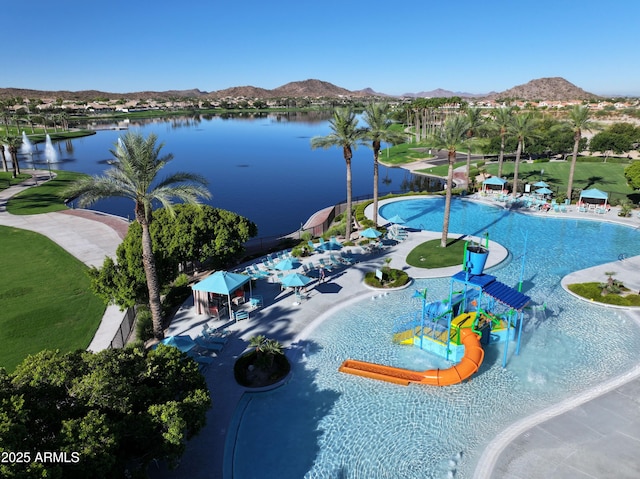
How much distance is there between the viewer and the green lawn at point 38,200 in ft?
152

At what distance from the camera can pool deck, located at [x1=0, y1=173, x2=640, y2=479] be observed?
13117mm

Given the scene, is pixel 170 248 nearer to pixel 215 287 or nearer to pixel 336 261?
pixel 215 287

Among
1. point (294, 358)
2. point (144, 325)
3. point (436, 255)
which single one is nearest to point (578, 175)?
point (436, 255)

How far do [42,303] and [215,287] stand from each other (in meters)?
11.1

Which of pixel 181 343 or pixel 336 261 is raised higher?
pixel 181 343

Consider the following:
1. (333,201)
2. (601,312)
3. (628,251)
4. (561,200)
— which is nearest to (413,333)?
(601,312)

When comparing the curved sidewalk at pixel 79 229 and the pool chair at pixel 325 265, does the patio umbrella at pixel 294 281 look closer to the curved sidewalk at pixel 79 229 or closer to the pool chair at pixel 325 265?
the pool chair at pixel 325 265

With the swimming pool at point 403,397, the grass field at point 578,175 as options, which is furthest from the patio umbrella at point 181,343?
the grass field at point 578,175

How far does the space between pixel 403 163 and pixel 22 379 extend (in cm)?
7591

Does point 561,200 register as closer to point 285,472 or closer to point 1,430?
point 285,472

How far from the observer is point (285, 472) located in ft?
43.0

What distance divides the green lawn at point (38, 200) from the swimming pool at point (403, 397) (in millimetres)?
37521

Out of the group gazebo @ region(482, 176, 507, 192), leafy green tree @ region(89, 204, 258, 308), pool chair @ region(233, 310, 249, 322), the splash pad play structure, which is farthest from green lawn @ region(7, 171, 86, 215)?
gazebo @ region(482, 176, 507, 192)

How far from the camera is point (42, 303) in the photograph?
79.9ft
